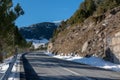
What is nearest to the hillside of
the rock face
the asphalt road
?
the rock face

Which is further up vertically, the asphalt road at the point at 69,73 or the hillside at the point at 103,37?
the hillside at the point at 103,37

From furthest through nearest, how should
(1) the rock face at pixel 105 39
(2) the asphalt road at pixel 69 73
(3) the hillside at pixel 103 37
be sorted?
1. (3) the hillside at pixel 103 37
2. (1) the rock face at pixel 105 39
3. (2) the asphalt road at pixel 69 73

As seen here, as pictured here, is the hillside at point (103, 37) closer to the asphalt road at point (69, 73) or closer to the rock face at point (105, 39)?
the rock face at point (105, 39)

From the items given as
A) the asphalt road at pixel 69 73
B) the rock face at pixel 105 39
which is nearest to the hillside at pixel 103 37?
the rock face at pixel 105 39

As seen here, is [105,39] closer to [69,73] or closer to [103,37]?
Result: [103,37]

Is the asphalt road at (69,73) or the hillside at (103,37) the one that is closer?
the asphalt road at (69,73)

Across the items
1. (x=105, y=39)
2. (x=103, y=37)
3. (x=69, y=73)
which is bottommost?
(x=69, y=73)

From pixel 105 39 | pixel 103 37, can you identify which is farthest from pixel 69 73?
pixel 103 37

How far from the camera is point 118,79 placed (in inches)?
742

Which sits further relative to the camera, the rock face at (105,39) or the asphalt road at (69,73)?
the rock face at (105,39)

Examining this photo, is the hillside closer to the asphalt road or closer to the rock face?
the rock face

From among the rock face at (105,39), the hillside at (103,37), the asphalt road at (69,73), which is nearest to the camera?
the asphalt road at (69,73)

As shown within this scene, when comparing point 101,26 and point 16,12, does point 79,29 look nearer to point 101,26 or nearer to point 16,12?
point 101,26

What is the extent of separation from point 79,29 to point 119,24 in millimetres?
25246
